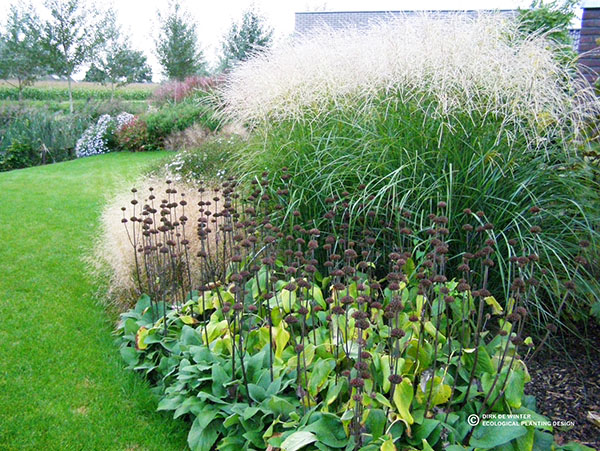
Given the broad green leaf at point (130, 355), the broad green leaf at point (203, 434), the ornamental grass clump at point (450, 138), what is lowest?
the broad green leaf at point (130, 355)

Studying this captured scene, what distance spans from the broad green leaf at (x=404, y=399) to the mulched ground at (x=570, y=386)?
671 millimetres

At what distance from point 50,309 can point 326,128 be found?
2.35 metres

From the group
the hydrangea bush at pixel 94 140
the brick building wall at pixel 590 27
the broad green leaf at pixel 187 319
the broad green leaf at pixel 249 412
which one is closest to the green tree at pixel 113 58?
the hydrangea bush at pixel 94 140

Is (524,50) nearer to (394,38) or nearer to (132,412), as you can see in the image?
(394,38)

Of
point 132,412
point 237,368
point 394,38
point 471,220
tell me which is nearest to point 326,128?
point 394,38

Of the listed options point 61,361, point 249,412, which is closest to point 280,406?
point 249,412

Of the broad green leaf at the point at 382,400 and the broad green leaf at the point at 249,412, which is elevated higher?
the broad green leaf at the point at 382,400

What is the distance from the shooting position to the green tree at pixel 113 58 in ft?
62.5

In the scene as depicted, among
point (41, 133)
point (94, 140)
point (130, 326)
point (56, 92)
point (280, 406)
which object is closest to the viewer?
point (280, 406)

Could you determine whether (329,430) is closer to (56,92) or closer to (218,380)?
(218,380)

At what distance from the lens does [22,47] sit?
61.2 ft

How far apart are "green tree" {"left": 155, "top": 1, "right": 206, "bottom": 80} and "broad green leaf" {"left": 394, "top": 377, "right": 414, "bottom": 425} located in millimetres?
20450

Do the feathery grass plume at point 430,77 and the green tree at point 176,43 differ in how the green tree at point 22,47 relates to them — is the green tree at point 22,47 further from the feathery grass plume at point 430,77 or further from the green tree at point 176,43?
the feathery grass plume at point 430,77

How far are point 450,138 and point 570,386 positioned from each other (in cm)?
144
